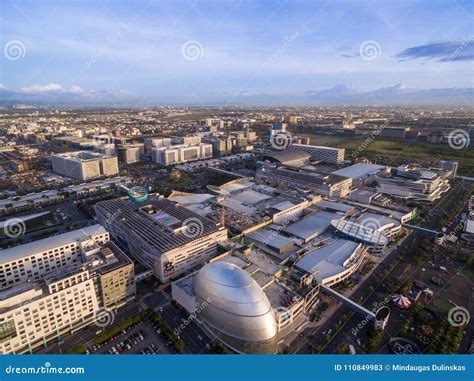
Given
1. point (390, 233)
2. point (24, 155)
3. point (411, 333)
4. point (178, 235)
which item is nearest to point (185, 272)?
point (178, 235)

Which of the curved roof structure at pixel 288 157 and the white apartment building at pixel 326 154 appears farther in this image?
the white apartment building at pixel 326 154

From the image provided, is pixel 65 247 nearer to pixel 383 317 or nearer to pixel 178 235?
pixel 178 235

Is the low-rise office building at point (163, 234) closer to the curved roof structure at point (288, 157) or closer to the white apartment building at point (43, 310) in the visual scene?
the white apartment building at point (43, 310)

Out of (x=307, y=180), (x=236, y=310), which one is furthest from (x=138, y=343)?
(x=307, y=180)

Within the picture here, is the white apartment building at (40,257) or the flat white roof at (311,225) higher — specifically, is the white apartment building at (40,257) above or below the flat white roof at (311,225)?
above


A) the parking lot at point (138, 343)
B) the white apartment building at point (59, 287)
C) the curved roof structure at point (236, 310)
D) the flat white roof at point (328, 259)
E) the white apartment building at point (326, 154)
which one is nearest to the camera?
the white apartment building at point (59, 287)

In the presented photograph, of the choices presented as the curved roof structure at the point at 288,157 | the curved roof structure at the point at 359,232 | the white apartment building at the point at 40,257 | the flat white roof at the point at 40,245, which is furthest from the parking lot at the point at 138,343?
the curved roof structure at the point at 288,157

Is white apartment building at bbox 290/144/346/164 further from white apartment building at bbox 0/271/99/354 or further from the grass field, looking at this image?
white apartment building at bbox 0/271/99/354
